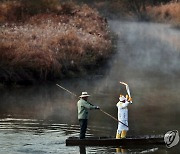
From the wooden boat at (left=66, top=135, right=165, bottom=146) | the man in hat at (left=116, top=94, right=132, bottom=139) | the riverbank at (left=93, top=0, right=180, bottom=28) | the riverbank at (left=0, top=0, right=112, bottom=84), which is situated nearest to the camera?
the wooden boat at (left=66, top=135, right=165, bottom=146)

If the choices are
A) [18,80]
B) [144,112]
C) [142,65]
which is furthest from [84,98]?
[142,65]

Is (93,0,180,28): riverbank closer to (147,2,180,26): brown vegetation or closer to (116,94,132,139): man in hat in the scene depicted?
(147,2,180,26): brown vegetation

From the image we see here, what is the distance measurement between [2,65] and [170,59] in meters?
16.3

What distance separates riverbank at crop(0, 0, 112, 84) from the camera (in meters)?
45.8

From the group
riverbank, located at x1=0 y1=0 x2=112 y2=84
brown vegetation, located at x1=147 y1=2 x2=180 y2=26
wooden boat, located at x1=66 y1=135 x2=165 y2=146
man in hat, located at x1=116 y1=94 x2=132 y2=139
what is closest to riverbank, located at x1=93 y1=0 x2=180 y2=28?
brown vegetation, located at x1=147 y1=2 x2=180 y2=26

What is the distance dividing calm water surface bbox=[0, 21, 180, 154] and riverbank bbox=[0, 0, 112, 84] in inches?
52.3

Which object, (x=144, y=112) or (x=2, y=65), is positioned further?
(x=2, y=65)

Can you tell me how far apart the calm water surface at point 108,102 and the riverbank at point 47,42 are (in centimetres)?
133

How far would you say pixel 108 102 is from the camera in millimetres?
39094

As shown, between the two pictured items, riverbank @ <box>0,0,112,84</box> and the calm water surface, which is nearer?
the calm water surface

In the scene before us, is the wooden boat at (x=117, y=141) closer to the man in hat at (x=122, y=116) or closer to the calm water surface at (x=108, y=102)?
the calm water surface at (x=108, y=102)

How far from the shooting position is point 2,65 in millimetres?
45219

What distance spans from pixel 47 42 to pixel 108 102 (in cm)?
1140

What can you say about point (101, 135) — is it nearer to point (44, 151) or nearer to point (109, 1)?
point (44, 151)
